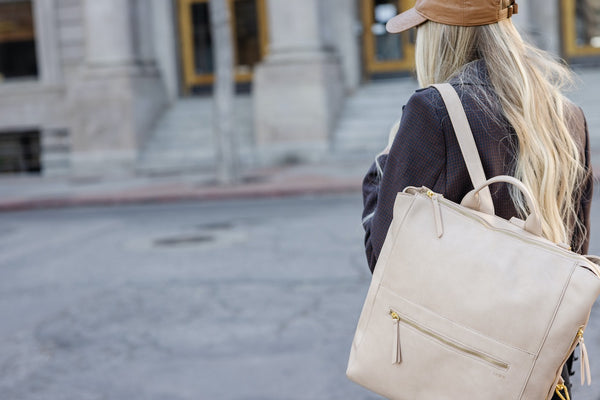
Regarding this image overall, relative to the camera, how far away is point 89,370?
4.51m

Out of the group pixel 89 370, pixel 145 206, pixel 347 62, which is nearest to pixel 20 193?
pixel 145 206

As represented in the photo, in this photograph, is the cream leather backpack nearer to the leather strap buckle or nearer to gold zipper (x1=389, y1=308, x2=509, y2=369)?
gold zipper (x1=389, y1=308, x2=509, y2=369)

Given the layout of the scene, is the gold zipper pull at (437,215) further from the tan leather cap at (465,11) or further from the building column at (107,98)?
the building column at (107,98)

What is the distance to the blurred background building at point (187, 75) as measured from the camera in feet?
54.7

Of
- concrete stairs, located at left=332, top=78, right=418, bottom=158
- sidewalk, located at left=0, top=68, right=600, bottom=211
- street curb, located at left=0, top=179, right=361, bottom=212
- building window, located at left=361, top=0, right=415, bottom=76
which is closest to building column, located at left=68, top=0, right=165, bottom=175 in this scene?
sidewalk, located at left=0, top=68, right=600, bottom=211

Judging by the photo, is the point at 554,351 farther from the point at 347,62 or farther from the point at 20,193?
the point at 347,62

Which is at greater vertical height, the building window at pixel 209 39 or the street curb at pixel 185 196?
the building window at pixel 209 39

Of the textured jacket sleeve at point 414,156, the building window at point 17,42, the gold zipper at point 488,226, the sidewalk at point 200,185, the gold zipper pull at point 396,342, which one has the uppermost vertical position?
the building window at point 17,42

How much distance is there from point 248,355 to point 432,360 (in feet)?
9.82

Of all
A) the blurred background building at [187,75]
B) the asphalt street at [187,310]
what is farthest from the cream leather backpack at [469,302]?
the blurred background building at [187,75]

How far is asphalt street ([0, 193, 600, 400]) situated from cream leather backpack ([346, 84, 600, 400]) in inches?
86.6

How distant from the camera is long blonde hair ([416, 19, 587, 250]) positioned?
73.1 inches

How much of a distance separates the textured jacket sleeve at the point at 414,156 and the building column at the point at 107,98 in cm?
1616

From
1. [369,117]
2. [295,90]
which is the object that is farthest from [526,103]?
[369,117]
